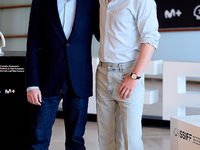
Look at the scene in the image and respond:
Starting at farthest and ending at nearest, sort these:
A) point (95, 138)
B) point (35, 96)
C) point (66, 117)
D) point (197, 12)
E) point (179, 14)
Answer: point (179, 14), point (197, 12), point (95, 138), point (66, 117), point (35, 96)

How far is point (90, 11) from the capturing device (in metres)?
1.62

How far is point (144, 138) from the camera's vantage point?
294 cm

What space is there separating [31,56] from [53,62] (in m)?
0.12

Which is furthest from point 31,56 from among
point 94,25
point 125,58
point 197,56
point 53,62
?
point 197,56

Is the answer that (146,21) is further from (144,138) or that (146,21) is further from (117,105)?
(144,138)

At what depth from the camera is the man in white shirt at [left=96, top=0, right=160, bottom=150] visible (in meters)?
1.45

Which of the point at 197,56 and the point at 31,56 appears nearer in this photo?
the point at 31,56

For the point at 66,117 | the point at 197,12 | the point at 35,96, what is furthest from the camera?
the point at 197,12

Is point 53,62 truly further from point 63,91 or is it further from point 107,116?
point 107,116

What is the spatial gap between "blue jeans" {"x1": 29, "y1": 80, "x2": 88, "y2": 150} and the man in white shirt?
5.6 inches

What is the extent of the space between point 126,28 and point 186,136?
694 mm

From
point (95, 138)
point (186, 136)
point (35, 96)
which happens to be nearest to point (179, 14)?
point (95, 138)

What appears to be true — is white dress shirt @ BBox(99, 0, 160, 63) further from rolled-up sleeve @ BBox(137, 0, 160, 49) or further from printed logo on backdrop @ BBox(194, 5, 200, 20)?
printed logo on backdrop @ BBox(194, 5, 200, 20)

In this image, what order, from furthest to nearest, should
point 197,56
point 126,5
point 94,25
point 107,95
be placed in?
point 197,56 < point 94,25 < point 107,95 < point 126,5
